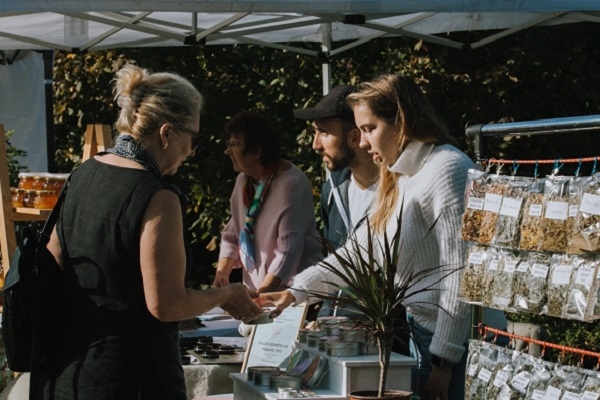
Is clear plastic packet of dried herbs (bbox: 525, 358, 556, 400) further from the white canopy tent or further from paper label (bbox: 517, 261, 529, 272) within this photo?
the white canopy tent

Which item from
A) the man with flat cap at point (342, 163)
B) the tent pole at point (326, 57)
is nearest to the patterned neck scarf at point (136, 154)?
the man with flat cap at point (342, 163)

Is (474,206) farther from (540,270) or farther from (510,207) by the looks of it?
(540,270)

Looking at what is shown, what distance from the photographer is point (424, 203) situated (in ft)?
10.3

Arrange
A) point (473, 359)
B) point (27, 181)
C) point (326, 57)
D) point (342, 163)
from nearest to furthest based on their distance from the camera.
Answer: point (473, 359), point (342, 163), point (27, 181), point (326, 57)

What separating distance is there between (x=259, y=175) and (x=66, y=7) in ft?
4.06

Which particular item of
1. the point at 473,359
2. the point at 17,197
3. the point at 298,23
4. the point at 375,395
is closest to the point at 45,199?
the point at 17,197

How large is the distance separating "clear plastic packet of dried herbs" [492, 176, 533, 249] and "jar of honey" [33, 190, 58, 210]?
10.00ft

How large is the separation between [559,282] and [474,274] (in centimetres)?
33

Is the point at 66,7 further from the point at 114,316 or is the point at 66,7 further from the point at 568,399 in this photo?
the point at 568,399

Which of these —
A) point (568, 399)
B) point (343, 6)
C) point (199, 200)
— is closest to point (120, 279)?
point (568, 399)

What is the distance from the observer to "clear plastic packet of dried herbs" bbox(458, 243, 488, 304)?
270 cm

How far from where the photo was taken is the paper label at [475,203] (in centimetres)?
270

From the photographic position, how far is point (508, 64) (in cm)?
763

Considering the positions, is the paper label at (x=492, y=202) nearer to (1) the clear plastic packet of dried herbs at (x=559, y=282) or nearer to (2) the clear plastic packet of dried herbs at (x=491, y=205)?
(2) the clear plastic packet of dried herbs at (x=491, y=205)
